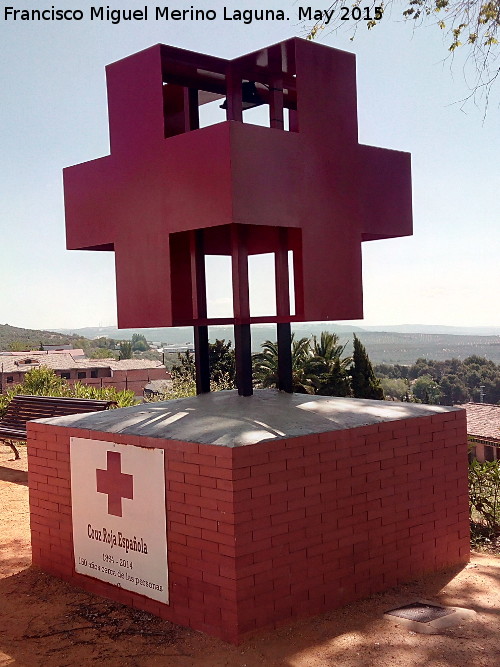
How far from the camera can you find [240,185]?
5520 mm

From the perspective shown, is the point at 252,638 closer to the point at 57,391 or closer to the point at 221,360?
the point at 57,391

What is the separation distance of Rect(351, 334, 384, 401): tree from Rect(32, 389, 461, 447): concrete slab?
2531cm

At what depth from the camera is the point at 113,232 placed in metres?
6.38

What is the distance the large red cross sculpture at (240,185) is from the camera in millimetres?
5699

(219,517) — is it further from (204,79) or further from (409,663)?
(204,79)

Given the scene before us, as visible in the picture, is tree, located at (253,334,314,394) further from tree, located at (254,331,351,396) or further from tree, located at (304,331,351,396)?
tree, located at (304,331,351,396)

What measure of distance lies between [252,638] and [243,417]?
5.21 ft

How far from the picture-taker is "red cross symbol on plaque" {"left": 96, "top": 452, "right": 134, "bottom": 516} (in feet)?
18.2

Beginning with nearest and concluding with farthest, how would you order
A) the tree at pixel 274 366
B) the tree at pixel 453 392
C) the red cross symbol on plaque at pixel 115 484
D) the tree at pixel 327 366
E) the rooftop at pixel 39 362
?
the red cross symbol on plaque at pixel 115 484 → the tree at pixel 274 366 → the tree at pixel 327 366 → the rooftop at pixel 39 362 → the tree at pixel 453 392

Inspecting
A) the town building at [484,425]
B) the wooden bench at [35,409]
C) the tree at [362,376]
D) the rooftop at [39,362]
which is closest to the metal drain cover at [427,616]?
the wooden bench at [35,409]

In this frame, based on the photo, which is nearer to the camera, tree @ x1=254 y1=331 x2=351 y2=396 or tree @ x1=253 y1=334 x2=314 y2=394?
tree @ x1=253 y1=334 x2=314 y2=394

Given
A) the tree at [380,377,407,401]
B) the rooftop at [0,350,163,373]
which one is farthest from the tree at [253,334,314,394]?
the tree at [380,377,407,401]

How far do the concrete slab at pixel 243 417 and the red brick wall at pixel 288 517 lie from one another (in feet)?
0.32

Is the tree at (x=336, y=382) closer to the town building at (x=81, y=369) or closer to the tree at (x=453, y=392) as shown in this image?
the town building at (x=81, y=369)
